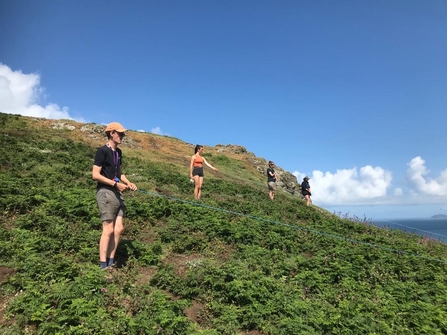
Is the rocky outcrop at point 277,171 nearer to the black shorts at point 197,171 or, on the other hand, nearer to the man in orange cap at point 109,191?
the black shorts at point 197,171

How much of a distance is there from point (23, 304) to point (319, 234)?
8.93 meters

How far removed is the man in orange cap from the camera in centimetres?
653

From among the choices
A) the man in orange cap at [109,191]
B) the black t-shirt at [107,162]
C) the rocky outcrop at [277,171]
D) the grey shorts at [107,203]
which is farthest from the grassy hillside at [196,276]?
the rocky outcrop at [277,171]

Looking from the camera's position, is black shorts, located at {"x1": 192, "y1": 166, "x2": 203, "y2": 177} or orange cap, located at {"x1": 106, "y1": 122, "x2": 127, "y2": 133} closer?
orange cap, located at {"x1": 106, "y1": 122, "x2": 127, "y2": 133}

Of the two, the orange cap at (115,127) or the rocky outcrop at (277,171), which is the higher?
the rocky outcrop at (277,171)

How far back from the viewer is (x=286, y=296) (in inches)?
263

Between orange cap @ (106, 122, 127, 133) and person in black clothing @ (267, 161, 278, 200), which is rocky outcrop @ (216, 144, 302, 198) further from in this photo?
orange cap @ (106, 122, 127, 133)

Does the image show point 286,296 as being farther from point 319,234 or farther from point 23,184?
point 23,184

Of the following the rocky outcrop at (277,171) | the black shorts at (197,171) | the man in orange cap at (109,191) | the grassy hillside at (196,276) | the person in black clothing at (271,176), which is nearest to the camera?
the grassy hillside at (196,276)

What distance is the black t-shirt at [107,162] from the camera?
21.6ft

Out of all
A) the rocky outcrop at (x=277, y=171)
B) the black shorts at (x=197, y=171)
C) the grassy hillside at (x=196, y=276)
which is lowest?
the grassy hillside at (x=196, y=276)

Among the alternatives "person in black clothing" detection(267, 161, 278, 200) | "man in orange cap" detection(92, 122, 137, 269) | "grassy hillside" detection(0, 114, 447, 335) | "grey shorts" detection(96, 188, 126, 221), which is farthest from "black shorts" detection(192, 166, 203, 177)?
"grey shorts" detection(96, 188, 126, 221)

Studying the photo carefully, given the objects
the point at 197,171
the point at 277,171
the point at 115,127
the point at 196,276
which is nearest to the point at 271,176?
the point at 197,171

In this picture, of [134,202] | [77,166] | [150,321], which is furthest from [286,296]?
[77,166]
